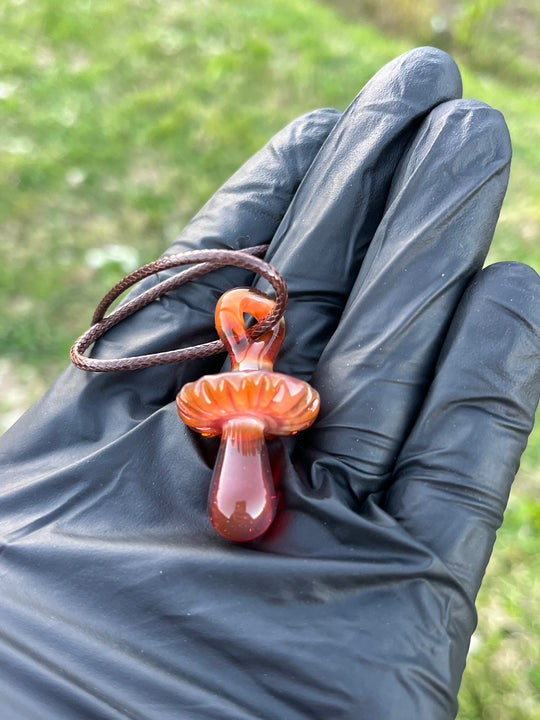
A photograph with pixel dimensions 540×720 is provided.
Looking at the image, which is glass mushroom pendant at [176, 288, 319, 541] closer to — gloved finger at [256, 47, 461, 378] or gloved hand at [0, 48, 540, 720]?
gloved hand at [0, 48, 540, 720]

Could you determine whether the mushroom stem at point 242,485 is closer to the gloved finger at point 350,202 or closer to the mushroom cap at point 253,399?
the mushroom cap at point 253,399

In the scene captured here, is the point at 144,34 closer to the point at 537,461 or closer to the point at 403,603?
the point at 537,461

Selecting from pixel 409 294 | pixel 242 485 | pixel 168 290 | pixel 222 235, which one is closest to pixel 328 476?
pixel 242 485

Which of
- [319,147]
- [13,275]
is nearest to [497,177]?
[319,147]

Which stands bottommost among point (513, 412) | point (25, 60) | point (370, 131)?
point (513, 412)

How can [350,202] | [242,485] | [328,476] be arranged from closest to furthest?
1. [242,485]
2. [328,476]
3. [350,202]

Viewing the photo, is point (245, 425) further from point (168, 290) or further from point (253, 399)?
point (168, 290)

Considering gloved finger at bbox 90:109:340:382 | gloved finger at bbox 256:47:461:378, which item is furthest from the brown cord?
gloved finger at bbox 256:47:461:378
